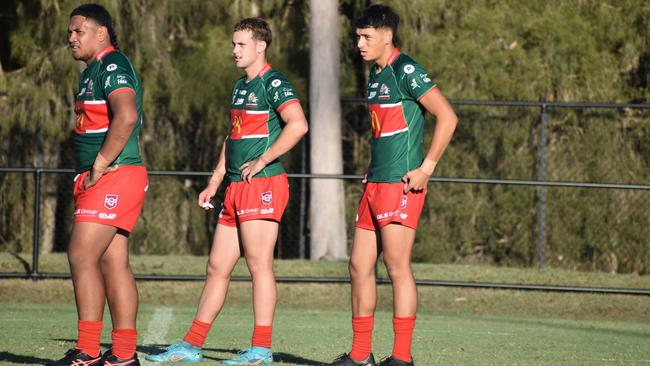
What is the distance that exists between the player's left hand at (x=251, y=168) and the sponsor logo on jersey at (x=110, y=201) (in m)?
1.01

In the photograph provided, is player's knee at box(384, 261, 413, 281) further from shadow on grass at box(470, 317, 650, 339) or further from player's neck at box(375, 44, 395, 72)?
shadow on grass at box(470, 317, 650, 339)

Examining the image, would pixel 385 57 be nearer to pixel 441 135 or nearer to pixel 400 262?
pixel 441 135

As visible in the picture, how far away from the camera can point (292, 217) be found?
1753 cm

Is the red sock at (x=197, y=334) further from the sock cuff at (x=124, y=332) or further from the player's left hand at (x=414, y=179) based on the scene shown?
the player's left hand at (x=414, y=179)

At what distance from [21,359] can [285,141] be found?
220 cm

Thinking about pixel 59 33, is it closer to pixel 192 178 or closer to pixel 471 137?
pixel 192 178

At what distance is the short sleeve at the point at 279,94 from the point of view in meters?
7.00

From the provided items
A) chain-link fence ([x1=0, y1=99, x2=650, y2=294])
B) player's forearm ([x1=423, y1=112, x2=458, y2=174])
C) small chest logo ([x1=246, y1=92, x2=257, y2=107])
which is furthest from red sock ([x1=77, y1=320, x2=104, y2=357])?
chain-link fence ([x1=0, y1=99, x2=650, y2=294])

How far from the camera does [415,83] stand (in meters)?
6.66

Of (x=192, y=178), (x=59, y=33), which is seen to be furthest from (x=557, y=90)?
(x=59, y=33)

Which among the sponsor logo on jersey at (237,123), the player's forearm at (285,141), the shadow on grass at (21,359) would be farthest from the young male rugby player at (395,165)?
the shadow on grass at (21,359)

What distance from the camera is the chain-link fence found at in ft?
55.7

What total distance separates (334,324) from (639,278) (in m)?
5.40

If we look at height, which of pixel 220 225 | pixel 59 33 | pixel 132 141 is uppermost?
pixel 59 33
